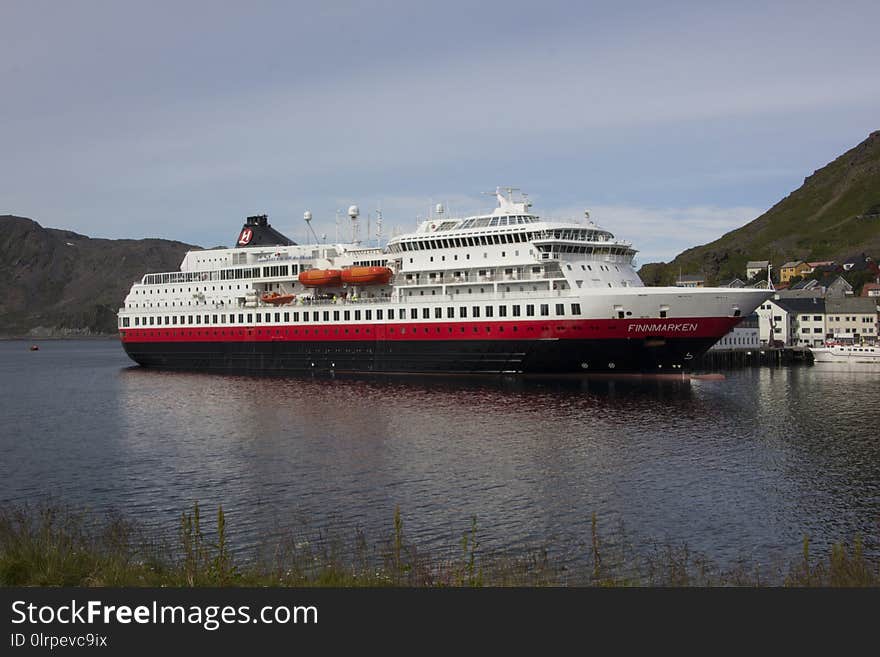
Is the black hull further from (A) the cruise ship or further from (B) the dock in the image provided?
(B) the dock

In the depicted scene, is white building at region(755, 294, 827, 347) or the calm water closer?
the calm water

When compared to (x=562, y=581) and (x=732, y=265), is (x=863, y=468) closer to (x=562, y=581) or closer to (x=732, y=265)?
(x=562, y=581)

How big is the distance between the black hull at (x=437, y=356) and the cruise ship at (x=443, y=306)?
9 centimetres

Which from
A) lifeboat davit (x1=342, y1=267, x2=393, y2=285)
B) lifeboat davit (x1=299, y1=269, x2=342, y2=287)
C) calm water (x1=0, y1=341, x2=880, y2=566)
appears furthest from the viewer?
lifeboat davit (x1=299, y1=269, x2=342, y2=287)

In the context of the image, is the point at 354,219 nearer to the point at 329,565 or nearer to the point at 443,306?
the point at 443,306

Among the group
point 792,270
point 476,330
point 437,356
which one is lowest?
point 437,356

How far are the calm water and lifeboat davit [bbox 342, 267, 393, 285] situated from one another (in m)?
12.0

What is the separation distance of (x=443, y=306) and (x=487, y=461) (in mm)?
27886

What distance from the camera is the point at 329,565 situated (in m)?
14.4

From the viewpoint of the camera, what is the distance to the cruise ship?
1903 inches

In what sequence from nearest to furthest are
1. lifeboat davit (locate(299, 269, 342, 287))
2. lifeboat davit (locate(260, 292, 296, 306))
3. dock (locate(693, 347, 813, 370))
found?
lifeboat davit (locate(299, 269, 342, 287)), lifeboat davit (locate(260, 292, 296, 306)), dock (locate(693, 347, 813, 370))

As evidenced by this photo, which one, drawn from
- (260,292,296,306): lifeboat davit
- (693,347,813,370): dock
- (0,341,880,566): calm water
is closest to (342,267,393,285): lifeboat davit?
(260,292,296,306): lifeboat davit

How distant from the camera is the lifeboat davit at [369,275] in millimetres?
57969

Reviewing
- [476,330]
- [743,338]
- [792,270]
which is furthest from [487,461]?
[792,270]
